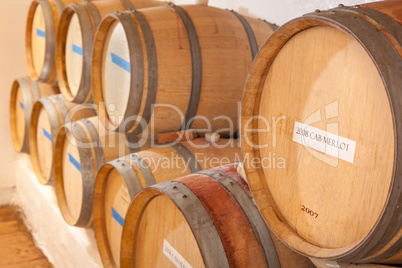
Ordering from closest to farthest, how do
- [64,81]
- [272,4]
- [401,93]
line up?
1. [401,93]
2. [272,4]
3. [64,81]

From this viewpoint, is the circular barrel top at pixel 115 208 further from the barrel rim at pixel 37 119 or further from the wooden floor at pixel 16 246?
the wooden floor at pixel 16 246

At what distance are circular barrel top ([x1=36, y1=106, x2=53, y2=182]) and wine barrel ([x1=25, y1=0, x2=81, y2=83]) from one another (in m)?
0.28

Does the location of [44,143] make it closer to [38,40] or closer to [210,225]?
[38,40]

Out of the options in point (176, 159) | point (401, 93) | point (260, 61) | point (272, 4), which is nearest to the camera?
point (401, 93)

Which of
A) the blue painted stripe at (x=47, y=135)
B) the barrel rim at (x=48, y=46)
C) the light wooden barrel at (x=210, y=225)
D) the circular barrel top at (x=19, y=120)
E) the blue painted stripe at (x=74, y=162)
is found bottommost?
the circular barrel top at (x=19, y=120)

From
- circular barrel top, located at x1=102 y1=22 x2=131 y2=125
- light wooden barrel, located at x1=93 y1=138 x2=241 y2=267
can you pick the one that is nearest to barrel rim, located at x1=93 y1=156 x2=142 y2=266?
light wooden barrel, located at x1=93 y1=138 x2=241 y2=267

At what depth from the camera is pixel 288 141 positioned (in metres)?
1.36

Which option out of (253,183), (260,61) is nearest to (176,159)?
(253,183)

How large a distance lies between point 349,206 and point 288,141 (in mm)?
294

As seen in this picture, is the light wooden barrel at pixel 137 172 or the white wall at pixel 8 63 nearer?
the light wooden barrel at pixel 137 172

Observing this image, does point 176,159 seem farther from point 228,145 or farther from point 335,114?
point 335,114

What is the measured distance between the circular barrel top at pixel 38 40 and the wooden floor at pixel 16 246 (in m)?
1.38

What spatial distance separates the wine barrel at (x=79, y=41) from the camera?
256cm

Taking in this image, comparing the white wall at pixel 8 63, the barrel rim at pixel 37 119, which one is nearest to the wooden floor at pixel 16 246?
the white wall at pixel 8 63
